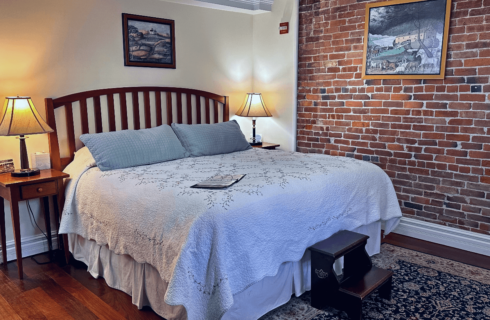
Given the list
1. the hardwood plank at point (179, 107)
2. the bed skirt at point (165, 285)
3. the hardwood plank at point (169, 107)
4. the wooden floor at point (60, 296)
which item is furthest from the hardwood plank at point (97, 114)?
the wooden floor at point (60, 296)

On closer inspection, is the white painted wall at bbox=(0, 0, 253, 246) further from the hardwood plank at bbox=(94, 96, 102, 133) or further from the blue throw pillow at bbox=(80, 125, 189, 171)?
the blue throw pillow at bbox=(80, 125, 189, 171)

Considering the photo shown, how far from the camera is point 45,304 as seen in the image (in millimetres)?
2469

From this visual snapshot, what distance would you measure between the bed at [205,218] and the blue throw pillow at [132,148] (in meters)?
0.08

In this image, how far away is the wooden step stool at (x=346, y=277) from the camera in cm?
228

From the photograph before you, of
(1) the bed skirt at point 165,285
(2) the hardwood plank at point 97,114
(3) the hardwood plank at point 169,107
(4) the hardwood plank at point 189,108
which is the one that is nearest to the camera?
(1) the bed skirt at point 165,285

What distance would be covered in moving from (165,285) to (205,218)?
54 cm

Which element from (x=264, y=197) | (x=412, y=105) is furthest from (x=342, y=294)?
(x=412, y=105)

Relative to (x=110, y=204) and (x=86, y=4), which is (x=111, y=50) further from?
(x=110, y=204)

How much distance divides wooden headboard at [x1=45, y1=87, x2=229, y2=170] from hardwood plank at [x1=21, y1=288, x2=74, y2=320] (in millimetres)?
1021

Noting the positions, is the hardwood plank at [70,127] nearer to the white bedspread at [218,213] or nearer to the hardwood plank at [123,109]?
the white bedspread at [218,213]

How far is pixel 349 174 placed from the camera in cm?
280

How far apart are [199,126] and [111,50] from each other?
102cm

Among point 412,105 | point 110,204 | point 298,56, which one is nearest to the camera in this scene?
point 110,204

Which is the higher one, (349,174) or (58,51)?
(58,51)
